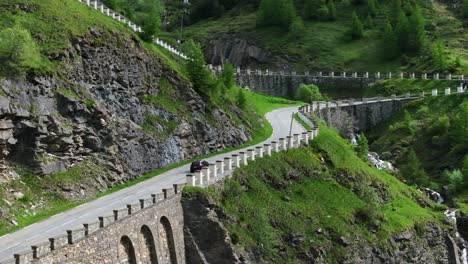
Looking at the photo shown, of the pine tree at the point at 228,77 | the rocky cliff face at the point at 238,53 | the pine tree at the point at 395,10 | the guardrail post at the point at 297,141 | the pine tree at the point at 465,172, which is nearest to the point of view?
the guardrail post at the point at 297,141

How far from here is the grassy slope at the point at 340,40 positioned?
→ 451 feet

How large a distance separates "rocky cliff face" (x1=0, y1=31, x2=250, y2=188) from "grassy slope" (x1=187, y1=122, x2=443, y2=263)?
288 inches

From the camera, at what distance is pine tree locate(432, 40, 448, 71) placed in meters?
125

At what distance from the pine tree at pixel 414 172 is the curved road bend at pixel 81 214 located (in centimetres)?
2962

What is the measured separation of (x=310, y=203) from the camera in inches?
2414

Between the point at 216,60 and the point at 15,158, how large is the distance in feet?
342

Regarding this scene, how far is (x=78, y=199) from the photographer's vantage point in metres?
51.4

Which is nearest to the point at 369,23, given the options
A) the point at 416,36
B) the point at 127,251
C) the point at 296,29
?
the point at 296,29

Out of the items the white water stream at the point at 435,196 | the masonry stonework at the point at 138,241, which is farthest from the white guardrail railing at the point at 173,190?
the white water stream at the point at 435,196

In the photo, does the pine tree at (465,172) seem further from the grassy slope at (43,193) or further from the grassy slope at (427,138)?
the grassy slope at (43,193)

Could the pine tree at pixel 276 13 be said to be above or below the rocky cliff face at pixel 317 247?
above

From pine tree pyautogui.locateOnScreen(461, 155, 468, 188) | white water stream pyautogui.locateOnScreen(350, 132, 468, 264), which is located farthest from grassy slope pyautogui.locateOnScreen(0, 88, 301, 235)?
pine tree pyautogui.locateOnScreen(461, 155, 468, 188)

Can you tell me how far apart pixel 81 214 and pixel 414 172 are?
50.2 metres

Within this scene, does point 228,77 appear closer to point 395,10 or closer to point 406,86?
point 406,86
